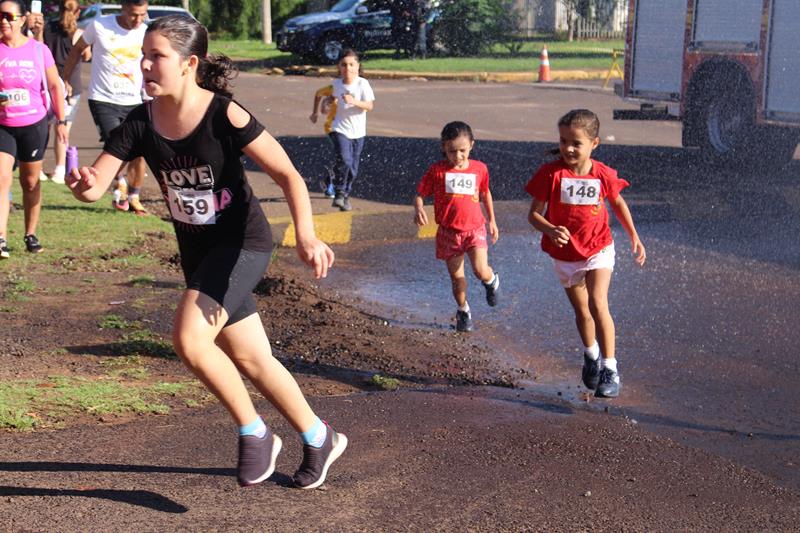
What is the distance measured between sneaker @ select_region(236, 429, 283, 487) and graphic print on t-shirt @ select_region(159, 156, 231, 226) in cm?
81

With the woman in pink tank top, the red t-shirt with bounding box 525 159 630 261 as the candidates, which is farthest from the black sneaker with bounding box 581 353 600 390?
the woman in pink tank top

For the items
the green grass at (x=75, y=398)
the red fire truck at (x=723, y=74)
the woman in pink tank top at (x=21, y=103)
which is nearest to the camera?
the green grass at (x=75, y=398)

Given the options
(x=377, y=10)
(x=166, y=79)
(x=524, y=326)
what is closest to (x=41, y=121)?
(x=524, y=326)

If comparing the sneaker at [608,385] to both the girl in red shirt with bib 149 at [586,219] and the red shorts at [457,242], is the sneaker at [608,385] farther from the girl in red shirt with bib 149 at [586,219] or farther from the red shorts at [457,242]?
the red shorts at [457,242]

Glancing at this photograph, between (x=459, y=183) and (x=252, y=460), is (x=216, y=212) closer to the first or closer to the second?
(x=252, y=460)

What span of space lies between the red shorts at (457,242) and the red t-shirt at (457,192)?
0.03 meters

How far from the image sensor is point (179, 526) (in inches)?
165

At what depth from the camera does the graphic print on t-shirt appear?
436 centimetres

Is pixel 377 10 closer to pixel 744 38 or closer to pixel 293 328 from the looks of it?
pixel 744 38

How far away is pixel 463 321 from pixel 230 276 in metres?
3.38

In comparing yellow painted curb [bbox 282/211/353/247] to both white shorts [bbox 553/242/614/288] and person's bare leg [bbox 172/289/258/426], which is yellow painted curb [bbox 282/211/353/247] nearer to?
white shorts [bbox 553/242/614/288]

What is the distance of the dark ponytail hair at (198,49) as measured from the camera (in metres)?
4.34

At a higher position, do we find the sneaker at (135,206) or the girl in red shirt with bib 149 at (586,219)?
the girl in red shirt with bib 149 at (586,219)

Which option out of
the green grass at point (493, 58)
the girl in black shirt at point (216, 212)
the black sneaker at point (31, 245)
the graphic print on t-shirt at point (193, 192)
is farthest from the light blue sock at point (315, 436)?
the green grass at point (493, 58)
